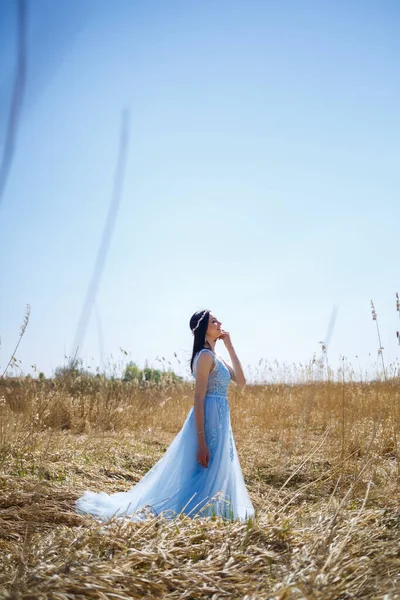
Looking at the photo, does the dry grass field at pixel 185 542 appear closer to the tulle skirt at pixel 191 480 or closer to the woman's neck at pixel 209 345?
the tulle skirt at pixel 191 480

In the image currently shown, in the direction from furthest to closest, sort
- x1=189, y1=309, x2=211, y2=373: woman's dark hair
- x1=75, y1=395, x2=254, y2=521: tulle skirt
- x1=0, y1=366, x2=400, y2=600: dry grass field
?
1. x1=189, y1=309, x2=211, y2=373: woman's dark hair
2. x1=75, y1=395, x2=254, y2=521: tulle skirt
3. x1=0, y1=366, x2=400, y2=600: dry grass field

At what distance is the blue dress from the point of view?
3822 mm

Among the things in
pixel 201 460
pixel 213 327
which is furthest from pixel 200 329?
pixel 201 460

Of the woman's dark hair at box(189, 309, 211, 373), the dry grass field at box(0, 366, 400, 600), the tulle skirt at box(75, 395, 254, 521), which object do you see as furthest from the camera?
the woman's dark hair at box(189, 309, 211, 373)

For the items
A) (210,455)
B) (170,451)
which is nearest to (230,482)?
(210,455)

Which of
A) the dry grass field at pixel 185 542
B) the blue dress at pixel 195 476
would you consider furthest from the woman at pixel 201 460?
the dry grass field at pixel 185 542

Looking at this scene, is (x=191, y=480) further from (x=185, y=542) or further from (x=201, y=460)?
(x=185, y=542)

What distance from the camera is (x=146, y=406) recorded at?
8820mm

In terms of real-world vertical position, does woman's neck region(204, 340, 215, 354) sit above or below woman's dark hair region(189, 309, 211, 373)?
below

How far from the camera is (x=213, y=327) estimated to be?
4.14 m

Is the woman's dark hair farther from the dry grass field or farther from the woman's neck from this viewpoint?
the dry grass field

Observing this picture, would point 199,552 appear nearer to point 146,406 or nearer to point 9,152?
point 9,152

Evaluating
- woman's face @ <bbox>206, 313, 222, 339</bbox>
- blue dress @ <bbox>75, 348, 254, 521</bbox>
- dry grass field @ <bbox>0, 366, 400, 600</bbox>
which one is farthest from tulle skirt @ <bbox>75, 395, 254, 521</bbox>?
woman's face @ <bbox>206, 313, 222, 339</bbox>

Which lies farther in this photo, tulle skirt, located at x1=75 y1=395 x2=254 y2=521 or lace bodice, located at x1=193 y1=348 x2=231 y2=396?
lace bodice, located at x1=193 y1=348 x2=231 y2=396
